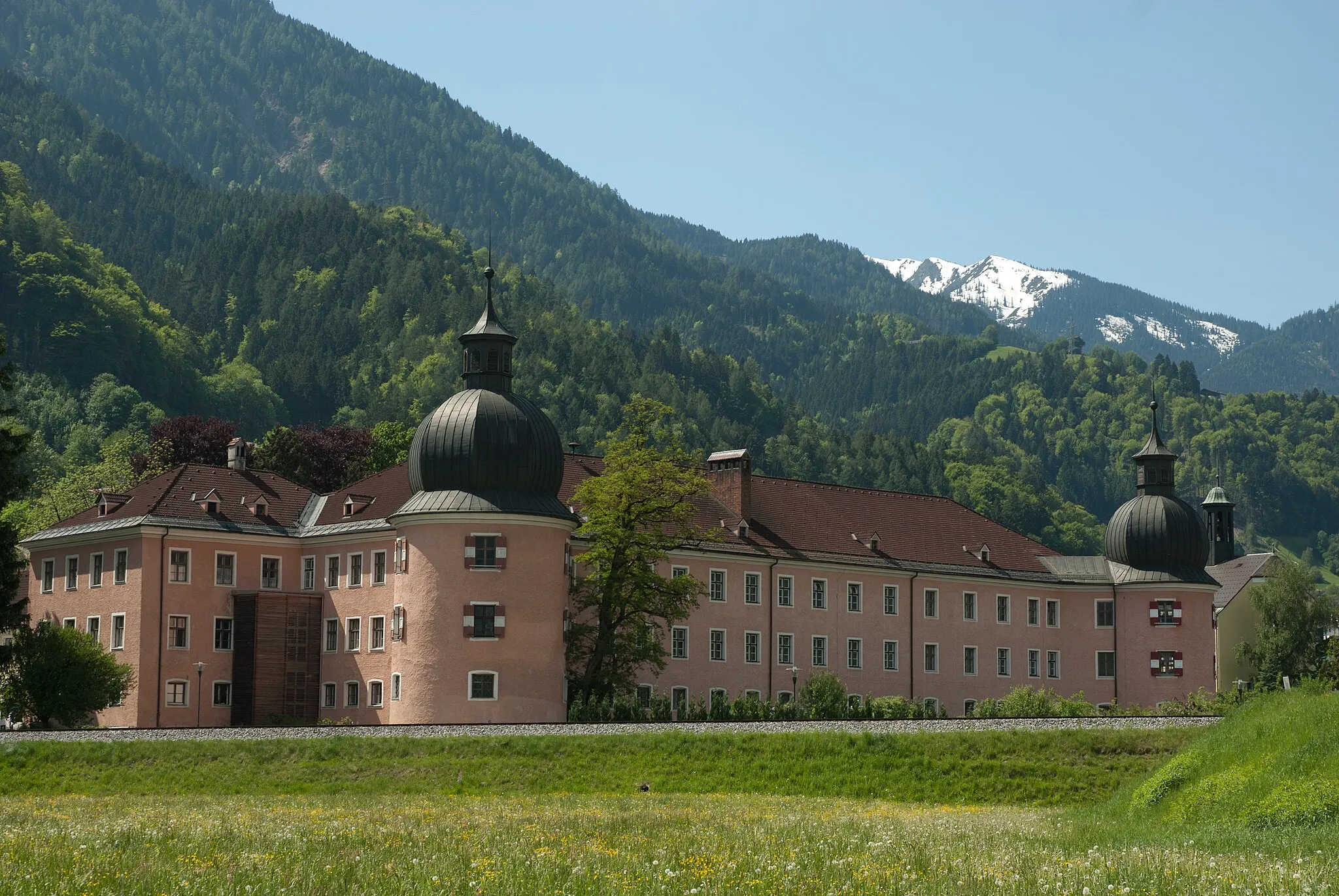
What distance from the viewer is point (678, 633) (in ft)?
269

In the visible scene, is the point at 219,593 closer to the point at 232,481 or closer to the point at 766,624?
the point at 232,481

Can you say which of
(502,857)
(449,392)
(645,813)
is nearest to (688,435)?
(449,392)

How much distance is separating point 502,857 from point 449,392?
556 feet

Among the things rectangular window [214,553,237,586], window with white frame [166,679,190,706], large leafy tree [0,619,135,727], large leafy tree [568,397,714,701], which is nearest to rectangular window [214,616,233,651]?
rectangular window [214,553,237,586]

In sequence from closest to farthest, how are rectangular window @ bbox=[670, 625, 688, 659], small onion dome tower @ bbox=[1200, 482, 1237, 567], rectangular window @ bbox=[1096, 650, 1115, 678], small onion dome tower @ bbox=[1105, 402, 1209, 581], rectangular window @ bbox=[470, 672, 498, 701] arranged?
rectangular window @ bbox=[470, 672, 498, 701]
rectangular window @ bbox=[670, 625, 688, 659]
small onion dome tower @ bbox=[1105, 402, 1209, 581]
rectangular window @ bbox=[1096, 650, 1115, 678]
small onion dome tower @ bbox=[1200, 482, 1237, 567]

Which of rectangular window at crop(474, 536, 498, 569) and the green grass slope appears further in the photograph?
rectangular window at crop(474, 536, 498, 569)

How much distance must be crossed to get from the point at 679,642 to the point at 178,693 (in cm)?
1974

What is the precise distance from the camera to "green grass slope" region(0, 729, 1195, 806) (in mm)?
52562

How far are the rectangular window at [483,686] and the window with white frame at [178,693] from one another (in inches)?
502

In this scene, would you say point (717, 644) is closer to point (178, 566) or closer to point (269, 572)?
point (269, 572)

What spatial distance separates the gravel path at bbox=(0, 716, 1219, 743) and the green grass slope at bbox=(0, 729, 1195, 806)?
91 cm

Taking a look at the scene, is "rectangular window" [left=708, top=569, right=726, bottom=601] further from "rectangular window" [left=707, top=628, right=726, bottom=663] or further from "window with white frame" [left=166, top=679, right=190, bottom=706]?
"window with white frame" [left=166, top=679, right=190, bottom=706]

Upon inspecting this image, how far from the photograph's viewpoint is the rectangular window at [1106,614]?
306 feet

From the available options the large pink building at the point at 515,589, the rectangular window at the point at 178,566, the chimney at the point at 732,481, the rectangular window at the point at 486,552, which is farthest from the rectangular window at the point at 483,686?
the chimney at the point at 732,481
